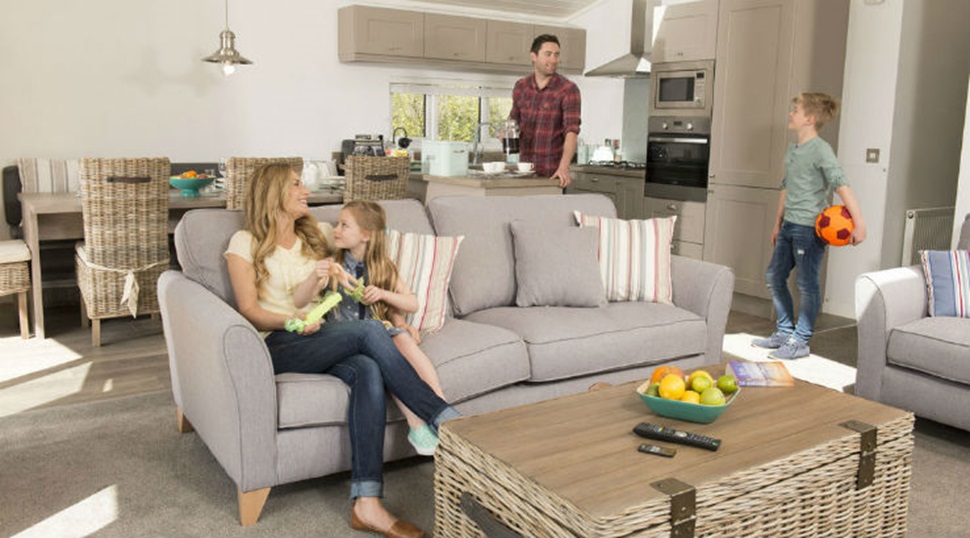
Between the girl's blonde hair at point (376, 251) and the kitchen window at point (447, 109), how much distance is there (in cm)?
446

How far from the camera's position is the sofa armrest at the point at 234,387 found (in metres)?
2.34

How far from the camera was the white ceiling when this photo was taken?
7359mm

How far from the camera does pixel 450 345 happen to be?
2844 mm

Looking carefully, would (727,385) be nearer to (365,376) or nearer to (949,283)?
(365,376)

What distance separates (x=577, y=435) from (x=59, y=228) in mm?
3647

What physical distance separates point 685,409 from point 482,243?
1427mm

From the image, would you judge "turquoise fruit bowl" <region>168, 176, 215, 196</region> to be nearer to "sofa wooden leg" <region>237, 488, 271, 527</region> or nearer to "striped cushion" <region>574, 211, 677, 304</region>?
"striped cushion" <region>574, 211, 677, 304</region>

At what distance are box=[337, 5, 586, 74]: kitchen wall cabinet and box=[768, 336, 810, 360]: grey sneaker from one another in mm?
3921

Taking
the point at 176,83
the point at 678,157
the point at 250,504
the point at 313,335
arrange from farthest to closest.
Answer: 1. the point at 176,83
2. the point at 678,157
3. the point at 313,335
4. the point at 250,504

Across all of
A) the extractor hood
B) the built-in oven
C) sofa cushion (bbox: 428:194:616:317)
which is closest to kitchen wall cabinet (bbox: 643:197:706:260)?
the built-in oven

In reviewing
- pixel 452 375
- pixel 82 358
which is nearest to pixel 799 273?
pixel 452 375

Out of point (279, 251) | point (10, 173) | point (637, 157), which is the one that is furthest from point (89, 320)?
point (637, 157)

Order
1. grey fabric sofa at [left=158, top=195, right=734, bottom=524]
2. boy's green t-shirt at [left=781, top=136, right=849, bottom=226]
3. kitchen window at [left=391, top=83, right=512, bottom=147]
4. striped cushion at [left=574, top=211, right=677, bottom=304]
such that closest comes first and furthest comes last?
1. grey fabric sofa at [left=158, top=195, right=734, bottom=524]
2. striped cushion at [left=574, top=211, right=677, bottom=304]
3. boy's green t-shirt at [left=781, top=136, right=849, bottom=226]
4. kitchen window at [left=391, top=83, right=512, bottom=147]

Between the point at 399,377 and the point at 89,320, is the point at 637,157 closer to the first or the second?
the point at 89,320
